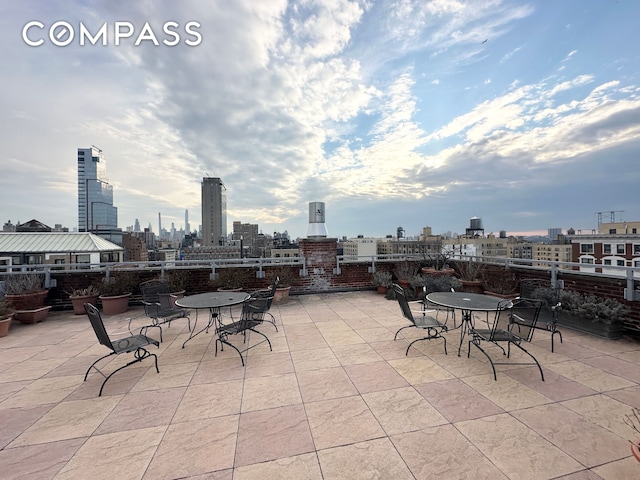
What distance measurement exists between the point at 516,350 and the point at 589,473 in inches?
92.8

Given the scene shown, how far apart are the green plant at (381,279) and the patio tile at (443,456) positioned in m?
5.38

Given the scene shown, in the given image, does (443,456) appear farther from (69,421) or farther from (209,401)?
(69,421)

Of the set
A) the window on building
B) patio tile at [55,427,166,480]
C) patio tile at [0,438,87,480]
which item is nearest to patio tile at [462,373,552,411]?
patio tile at [55,427,166,480]

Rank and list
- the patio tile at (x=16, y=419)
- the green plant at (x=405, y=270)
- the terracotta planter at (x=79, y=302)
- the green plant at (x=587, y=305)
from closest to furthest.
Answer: the patio tile at (x=16, y=419)
the green plant at (x=587, y=305)
the terracotta planter at (x=79, y=302)
the green plant at (x=405, y=270)

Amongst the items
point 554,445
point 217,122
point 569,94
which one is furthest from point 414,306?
point 217,122

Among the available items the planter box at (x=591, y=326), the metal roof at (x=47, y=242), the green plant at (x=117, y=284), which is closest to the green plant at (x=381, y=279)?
the planter box at (x=591, y=326)

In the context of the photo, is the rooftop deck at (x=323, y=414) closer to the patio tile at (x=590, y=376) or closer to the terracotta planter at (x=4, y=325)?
the patio tile at (x=590, y=376)

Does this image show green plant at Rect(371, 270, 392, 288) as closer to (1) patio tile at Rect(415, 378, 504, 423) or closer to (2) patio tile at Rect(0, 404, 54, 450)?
(1) patio tile at Rect(415, 378, 504, 423)

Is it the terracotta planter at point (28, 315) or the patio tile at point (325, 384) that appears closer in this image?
the patio tile at point (325, 384)

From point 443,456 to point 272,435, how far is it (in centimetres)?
128

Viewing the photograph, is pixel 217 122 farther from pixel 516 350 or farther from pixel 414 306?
pixel 516 350

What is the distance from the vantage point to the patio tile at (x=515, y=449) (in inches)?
68.1

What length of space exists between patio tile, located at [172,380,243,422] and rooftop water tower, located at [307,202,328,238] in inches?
204

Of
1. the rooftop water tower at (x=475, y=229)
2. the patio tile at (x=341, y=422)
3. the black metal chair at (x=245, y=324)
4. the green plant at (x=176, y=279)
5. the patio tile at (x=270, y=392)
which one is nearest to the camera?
the patio tile at (x=341, y=422)
